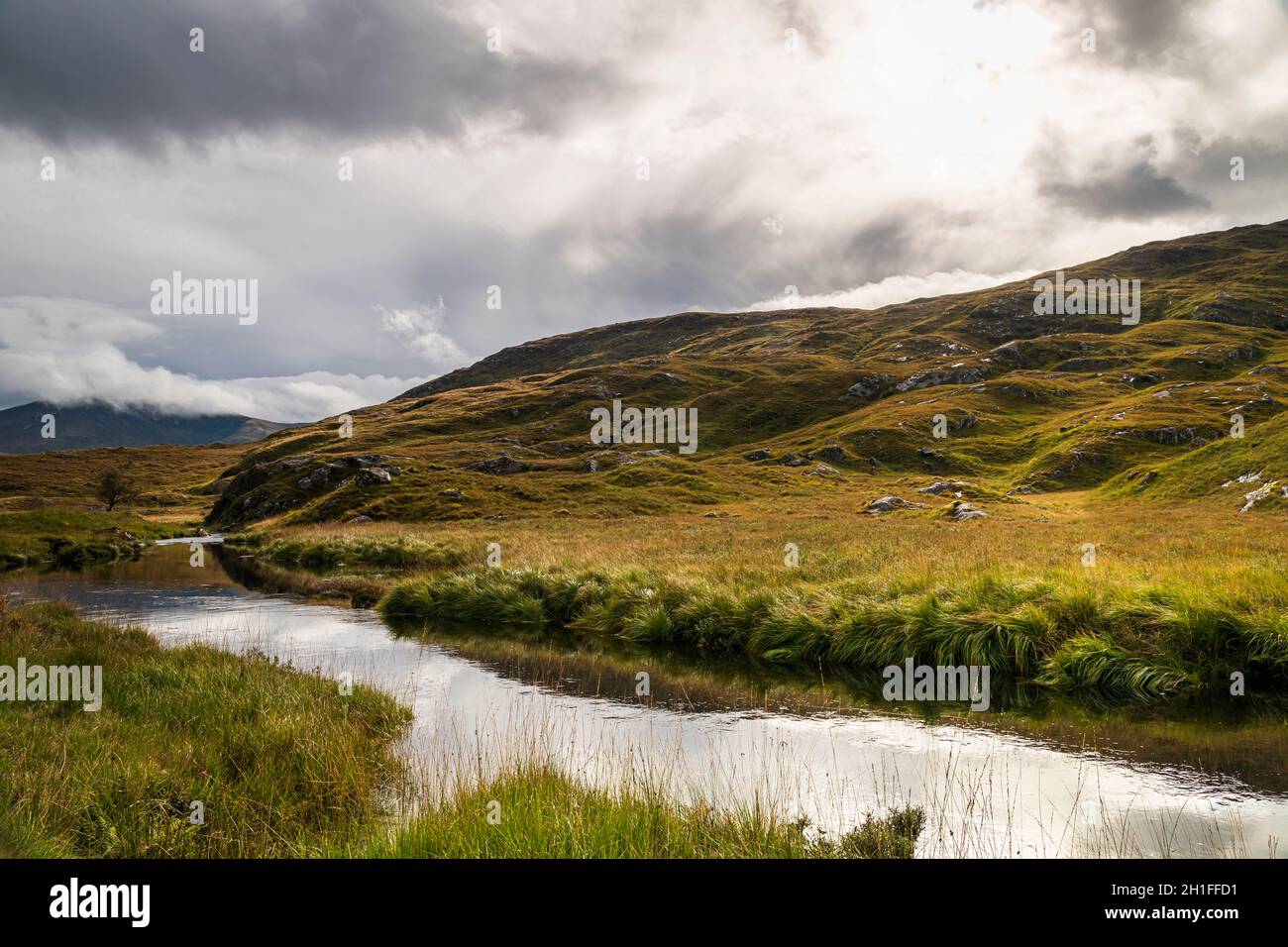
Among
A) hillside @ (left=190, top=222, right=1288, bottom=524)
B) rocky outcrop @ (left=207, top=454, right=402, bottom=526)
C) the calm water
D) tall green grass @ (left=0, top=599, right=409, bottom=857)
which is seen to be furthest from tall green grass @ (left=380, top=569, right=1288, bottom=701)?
rocky outcrop @ (left=207, top=454, right=402, bottom=526)

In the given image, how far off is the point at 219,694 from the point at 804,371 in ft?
586

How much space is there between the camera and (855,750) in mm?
11656

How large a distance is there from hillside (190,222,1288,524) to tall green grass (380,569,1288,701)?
4838 cm

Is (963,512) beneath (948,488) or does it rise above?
beneath

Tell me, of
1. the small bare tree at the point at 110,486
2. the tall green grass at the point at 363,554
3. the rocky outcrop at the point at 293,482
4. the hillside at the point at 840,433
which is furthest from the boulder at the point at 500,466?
the small bare tree at the point at 110,486

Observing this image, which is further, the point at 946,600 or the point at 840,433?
the point at 840,433

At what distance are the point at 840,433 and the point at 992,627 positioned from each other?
11460cm

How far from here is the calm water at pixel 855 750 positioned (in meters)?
8.48

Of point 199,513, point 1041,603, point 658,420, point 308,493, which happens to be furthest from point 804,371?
point 1041,603

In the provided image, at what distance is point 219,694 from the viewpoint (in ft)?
41.9

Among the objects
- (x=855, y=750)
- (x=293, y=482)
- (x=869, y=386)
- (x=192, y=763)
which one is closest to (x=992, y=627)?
(x=855, y=750)
